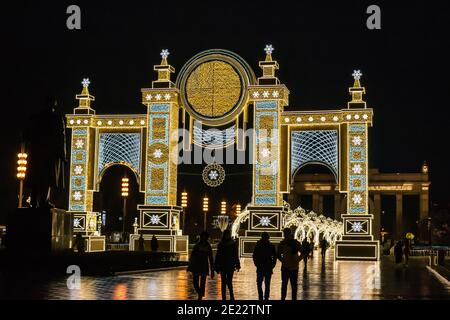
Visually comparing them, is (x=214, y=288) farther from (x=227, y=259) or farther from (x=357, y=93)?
(x=357, y=93)

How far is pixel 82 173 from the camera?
111ft

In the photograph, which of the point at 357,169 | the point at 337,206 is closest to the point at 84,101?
the point at 357,169

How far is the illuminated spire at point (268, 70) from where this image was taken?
32094 millimetres

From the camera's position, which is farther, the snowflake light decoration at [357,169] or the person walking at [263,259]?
the snowflake light decoration at [357,169]

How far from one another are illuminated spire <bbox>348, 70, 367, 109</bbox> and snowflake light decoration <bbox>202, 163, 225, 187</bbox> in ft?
21.6

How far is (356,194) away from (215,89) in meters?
7.82

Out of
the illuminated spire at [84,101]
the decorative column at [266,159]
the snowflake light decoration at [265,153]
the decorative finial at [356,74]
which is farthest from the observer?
the illuminated spire at [84,101]

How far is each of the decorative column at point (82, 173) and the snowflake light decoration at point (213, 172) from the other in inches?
214

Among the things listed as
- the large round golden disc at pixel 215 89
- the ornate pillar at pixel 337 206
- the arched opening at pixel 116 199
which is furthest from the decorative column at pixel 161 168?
the ornate pillar at pixel 337 206

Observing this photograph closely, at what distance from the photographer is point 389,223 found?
97.1m

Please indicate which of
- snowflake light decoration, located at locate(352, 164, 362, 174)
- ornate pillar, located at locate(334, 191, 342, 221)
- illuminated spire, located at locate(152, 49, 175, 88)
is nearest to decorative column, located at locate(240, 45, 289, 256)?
snowflake light decoration, located at locate(352, 164, 362, 174)

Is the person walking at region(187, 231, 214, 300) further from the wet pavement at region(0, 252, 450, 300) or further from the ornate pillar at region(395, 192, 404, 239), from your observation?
the ornate pillar at region(395, 192, 404, 239)

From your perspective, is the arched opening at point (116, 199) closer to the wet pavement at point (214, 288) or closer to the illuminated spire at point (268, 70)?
the illuminated spire at point (268, 70)
